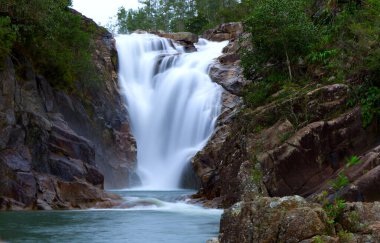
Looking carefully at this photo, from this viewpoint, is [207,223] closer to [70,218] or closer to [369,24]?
[70,218]

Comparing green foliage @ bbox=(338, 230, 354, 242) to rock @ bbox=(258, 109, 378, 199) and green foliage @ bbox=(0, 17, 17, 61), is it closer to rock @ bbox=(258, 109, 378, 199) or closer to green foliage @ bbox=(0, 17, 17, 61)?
rock @ bbox=(258, 109, 378, 199)

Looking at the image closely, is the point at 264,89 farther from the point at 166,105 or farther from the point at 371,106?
the point at 166,105

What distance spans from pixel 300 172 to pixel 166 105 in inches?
987

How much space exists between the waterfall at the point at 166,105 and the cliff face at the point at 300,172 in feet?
40.4

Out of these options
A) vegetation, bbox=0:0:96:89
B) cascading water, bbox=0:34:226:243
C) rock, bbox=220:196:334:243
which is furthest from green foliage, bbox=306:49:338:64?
rock, bbox=220:196:334:243

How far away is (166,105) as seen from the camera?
4262 cm

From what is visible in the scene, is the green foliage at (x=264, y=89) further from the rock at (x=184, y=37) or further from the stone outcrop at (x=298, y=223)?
the rock at (x=184, y=37)

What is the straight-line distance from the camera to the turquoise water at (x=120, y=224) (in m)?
15.3

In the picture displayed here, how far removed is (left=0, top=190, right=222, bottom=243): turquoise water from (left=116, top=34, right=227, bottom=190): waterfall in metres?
14.2

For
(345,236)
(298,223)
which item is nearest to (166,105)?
(298,223)

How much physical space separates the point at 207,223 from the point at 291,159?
3.71 metres

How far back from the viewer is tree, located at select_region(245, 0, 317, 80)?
Result: 25406mm

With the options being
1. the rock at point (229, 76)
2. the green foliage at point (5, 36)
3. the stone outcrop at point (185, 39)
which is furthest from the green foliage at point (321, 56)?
the stone outcrop at point (185, 39)

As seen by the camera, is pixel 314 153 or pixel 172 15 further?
pixel 172 15
